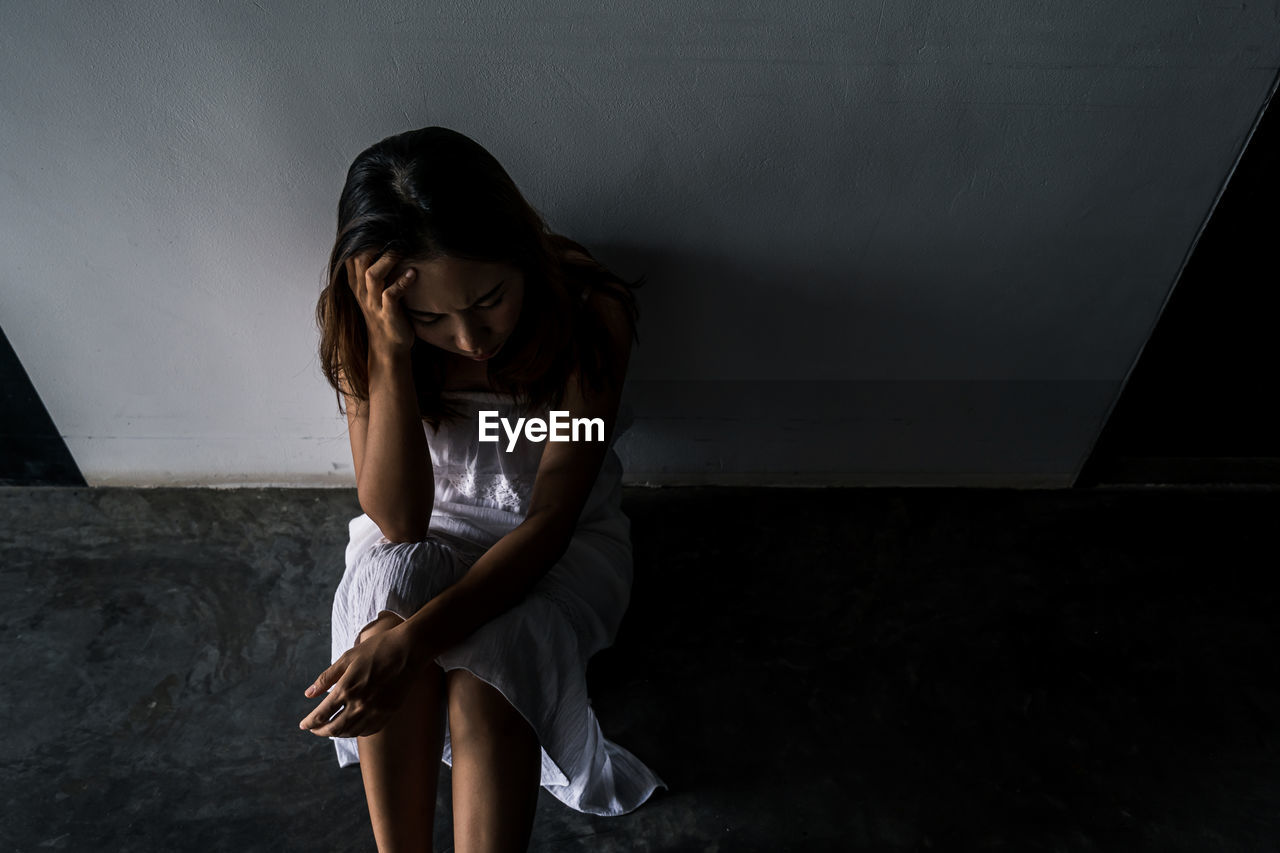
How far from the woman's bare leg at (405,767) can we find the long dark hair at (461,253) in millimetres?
433

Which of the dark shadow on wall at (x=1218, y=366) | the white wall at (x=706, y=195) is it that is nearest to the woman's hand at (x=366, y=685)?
the white wall at (x=706, y=195)

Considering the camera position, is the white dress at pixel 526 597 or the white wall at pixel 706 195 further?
the white wall at pixel 706 195

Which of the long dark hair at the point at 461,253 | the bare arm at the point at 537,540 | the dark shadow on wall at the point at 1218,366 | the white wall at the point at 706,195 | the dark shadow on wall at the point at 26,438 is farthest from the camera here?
the dark shadow on wall at the point at 26,438

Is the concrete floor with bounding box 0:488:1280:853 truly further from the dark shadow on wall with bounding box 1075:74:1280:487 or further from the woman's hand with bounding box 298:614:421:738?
the woman's hand with bounding box 298:614:421:738

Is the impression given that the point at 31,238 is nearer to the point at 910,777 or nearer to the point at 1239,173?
the point at 910,777

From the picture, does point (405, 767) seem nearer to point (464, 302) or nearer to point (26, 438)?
point (464, 302)

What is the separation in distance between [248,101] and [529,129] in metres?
0.50

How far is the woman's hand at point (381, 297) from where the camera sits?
3.85 ft

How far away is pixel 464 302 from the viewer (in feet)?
3.92

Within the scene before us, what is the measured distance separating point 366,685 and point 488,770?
0.22m

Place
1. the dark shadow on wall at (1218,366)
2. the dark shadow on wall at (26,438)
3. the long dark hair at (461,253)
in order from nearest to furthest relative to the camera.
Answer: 1. the long dark hair at (461,253)
2. the dark shadow on wall at (1218,366)
3. the dark shadow on wall at (26,438)

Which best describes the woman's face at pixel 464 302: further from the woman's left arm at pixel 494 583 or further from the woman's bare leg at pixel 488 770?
the woman's bare leg at pixel 488 770

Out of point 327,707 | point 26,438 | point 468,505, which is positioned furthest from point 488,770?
point 26,438

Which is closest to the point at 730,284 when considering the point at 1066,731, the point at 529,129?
the point at 529,129
